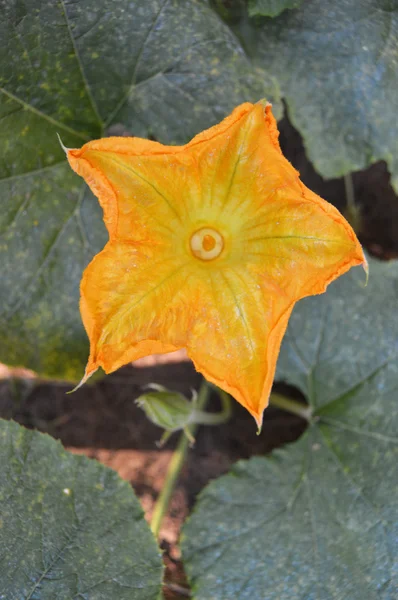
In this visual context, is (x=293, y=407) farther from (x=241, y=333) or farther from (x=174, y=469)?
(x=241, y=333)

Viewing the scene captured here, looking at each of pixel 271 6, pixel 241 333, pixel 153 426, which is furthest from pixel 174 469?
pixel 271 6

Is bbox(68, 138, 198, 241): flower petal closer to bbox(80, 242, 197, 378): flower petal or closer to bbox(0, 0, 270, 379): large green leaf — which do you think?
bbox(80, 242, 197, 378): flower petal

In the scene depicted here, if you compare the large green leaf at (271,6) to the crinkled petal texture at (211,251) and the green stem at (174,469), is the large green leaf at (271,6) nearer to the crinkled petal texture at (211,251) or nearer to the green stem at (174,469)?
the crinkled petal texture at (211,251)

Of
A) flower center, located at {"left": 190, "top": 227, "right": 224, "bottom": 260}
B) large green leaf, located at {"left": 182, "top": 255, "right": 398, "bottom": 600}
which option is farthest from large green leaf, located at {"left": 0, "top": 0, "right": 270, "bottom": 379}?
large green leaf, located at {"left": 182, "top": 255, "right": 398, "bottom": 600}

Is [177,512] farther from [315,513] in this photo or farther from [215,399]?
[315,513]

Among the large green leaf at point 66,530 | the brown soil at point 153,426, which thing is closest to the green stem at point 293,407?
the brown soil at point 153,426

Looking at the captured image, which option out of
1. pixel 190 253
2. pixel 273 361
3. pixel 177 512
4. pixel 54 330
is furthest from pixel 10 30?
pixel 177 512
